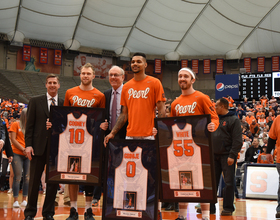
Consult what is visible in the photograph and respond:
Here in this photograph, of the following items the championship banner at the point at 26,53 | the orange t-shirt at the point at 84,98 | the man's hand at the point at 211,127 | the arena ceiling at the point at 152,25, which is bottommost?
the man's hand at the point at 211,127

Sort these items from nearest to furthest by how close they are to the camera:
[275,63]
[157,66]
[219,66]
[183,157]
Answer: [183,157]
[275,63]
[219,66]
[157,66]

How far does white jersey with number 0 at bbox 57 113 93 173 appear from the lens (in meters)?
4.43

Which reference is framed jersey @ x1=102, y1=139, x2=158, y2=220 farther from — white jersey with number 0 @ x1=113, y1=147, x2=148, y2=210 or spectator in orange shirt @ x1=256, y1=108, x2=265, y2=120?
spectator in orange shirt @ x1=256, y1=108, x2=265, y2=120

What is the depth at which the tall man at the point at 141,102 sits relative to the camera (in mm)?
4391

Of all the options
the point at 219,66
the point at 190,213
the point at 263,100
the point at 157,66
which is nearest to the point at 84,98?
the point at 190,213

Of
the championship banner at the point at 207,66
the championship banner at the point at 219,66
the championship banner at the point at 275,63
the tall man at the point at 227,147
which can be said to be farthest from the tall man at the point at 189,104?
the championship banner at the point at 219,66

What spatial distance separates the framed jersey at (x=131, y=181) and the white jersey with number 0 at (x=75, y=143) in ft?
1.06

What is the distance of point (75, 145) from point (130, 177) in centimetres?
87

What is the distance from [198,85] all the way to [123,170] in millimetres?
31222

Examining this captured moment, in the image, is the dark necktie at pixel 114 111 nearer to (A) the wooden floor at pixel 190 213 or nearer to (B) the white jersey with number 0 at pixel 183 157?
(B) the white jersey with number 0 at pixel 183 157

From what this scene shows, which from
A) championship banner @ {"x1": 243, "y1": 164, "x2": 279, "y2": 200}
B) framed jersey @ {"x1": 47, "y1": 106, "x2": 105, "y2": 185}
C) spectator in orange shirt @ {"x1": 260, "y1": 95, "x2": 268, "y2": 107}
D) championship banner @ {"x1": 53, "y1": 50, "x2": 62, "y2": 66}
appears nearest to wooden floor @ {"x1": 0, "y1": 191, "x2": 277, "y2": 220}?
framed jersey @ {"x1": 47, "y1": 106, "x2": 105, "y2": 185}

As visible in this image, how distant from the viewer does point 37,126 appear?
4.83m

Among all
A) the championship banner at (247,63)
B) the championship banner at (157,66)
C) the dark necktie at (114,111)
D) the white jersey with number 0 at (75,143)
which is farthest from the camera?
the championship banner at (157,66)

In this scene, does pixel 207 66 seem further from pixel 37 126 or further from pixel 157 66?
pixel 37 126
